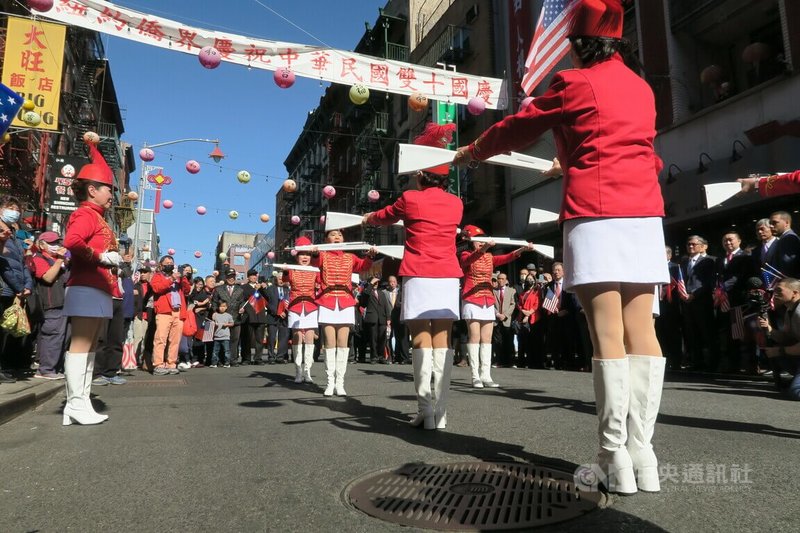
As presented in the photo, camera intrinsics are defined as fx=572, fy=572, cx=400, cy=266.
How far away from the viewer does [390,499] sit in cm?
255

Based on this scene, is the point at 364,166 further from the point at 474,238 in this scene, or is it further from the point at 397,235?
the point at 474,238

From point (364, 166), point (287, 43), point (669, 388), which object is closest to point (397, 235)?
point (364, 166)

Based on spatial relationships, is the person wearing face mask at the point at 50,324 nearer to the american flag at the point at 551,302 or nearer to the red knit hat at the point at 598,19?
the red knit hat at the point at 598,19

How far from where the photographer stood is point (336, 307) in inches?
279

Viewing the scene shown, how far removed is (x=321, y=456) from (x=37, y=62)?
14620 millimetres

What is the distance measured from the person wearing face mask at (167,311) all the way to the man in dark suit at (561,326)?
776 centimetres

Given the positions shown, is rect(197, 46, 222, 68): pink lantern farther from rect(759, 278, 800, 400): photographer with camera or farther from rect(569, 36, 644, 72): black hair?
rect(759, 278, 800, 400): photographer with camera

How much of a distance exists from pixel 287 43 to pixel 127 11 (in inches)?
94.8

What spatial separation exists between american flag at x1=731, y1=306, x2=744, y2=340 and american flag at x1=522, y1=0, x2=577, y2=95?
4300mm

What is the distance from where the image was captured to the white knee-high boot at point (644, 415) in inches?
100

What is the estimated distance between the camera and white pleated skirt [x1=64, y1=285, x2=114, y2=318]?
15.8ft

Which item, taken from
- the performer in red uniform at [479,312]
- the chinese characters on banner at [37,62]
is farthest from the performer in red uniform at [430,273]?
the chinese characters on banner at [37,62]

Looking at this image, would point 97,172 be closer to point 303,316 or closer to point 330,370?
point 330,370

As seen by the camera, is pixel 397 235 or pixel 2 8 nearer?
pixel 2 8
